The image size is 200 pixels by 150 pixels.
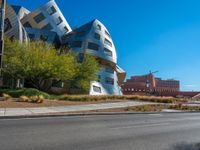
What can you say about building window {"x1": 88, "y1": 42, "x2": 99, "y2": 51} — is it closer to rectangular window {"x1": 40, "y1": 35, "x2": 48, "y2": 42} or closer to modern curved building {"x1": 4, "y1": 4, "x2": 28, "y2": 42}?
rectangular window {"x1": 40, "y1": 35, "x2": 48, "y2": 42}

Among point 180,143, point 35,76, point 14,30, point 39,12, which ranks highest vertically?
point 39,12

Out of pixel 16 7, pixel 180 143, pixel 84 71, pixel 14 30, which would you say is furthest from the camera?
pixel 16 7

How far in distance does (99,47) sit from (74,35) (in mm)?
5889

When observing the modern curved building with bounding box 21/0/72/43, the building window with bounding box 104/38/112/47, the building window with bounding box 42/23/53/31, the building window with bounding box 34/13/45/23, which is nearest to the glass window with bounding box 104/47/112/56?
the building window with bounding box 104/38/112/47

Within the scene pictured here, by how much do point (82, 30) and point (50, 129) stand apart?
2386 inches

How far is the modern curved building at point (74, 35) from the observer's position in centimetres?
6681

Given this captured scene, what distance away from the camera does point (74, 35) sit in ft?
234

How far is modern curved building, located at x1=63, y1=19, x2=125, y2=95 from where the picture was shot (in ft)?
224

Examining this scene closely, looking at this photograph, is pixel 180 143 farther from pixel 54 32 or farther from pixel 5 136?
pixel 54 32

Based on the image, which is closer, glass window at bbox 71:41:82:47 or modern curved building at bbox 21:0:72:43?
glass window at bbox 71:41:82:47

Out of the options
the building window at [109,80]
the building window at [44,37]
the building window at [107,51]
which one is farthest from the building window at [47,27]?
the building window at [109,80]

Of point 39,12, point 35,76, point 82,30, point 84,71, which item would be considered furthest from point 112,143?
point 39,12

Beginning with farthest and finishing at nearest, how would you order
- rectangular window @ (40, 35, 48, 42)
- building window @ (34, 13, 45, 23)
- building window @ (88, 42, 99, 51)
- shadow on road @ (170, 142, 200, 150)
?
building window @ (34, 13, 45, 23) < building window @ (88, 42, 99, 51) < rectangular window @ (40, 35, 48, 42) < shadow on road @ (170, 142, 200, 150)

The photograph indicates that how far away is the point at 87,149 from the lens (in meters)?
8.76
